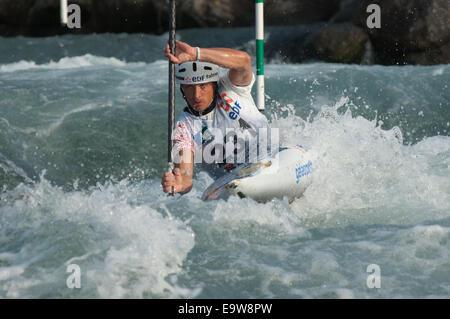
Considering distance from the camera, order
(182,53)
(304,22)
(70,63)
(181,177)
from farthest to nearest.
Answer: (304,22), (70,63), (181,177), (182,53)

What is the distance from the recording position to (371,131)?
689cm

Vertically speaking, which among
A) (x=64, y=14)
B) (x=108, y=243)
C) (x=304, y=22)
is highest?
(x=64, y=14)

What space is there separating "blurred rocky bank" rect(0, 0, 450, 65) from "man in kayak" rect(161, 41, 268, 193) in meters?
8.00

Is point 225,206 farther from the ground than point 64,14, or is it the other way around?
point 64,14

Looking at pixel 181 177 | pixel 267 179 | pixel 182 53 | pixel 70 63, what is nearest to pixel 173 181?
pixel 181 177

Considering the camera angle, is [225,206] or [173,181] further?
[225,206]

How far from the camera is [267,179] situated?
521 cm

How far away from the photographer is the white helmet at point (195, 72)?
5.05 m

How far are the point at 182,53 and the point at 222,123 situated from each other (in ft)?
3.17

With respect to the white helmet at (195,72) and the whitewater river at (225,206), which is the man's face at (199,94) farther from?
the whitewater river at (225,206)

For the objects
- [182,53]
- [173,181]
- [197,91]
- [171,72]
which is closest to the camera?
[182,53]

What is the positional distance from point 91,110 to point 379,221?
530 centimetres

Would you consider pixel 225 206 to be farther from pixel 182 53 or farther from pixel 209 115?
pixel 182 53
